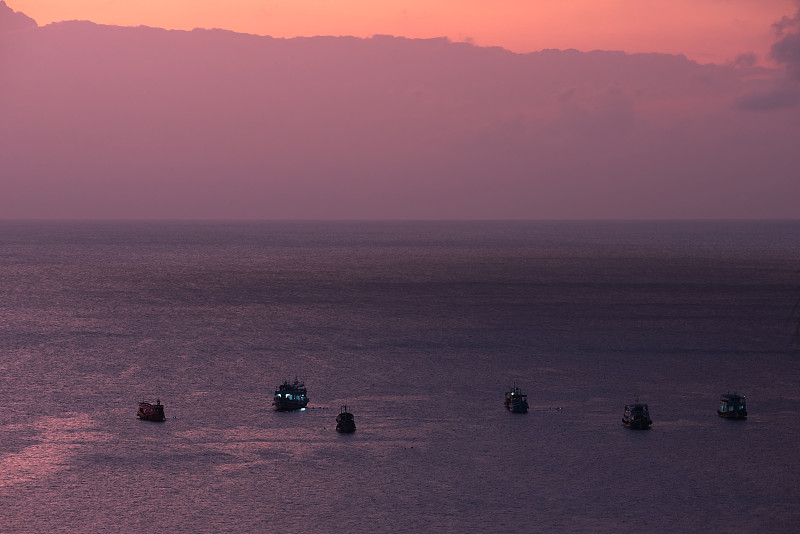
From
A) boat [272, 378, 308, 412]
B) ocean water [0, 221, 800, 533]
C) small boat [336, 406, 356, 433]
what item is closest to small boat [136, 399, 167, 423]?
ocean water [0, 221, 800, 533]

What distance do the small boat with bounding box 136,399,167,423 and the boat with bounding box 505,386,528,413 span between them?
40.6 metres

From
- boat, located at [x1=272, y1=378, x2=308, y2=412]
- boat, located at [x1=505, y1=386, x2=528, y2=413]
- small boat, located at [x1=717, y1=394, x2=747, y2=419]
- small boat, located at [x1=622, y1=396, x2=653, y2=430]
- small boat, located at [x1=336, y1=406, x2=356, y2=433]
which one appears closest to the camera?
small boat, located at [x1=336, y1=406, x2=356, y2=433]

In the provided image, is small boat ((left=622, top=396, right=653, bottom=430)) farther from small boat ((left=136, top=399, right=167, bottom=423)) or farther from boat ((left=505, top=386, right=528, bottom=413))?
small boat ((left=136, top=399, right=167, bottom=423))

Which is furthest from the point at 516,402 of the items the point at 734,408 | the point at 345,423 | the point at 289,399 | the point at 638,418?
the point at 289,399

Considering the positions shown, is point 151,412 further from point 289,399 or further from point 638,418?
point 638,418

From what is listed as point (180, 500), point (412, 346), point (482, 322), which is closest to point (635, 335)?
point (482, 322)

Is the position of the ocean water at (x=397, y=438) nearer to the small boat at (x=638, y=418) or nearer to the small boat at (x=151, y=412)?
the small boat at (x=151, y=412)

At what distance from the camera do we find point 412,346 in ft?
525

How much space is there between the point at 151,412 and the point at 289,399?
16097mm

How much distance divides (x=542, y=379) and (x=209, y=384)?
46335mm

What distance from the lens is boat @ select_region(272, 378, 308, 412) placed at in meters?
113

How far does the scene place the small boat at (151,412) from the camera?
351 feet

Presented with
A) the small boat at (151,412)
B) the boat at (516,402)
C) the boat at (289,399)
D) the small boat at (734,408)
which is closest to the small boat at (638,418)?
the small boat at (734,408)

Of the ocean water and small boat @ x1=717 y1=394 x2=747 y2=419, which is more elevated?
small boat @ x1=717 y1=394 x2=747 y2=419
